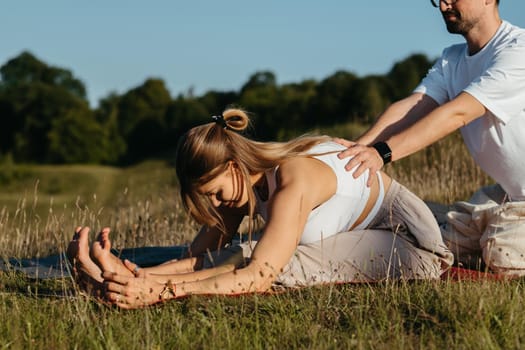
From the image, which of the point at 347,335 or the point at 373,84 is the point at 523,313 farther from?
the point at 373,84

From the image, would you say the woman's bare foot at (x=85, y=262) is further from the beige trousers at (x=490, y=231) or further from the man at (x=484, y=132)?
the beige trousers at (x=490, y=231)

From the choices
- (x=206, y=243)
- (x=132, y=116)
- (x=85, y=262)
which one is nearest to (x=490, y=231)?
(x=206, y=243)

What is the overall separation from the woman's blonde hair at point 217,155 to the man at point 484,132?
44cm

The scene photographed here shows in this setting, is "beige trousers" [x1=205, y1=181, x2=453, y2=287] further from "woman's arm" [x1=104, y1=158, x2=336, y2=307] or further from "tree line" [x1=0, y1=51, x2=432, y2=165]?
"tree line" [x1=0, y1=51, x2=432, y2=165]

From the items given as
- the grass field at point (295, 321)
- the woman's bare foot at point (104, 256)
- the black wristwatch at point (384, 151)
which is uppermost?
the black wristwatch at point (384, 151)

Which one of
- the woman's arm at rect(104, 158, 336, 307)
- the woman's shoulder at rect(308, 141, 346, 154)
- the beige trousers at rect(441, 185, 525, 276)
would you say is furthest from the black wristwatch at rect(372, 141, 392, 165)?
the woman's arm at rect(104, 158, 336, 307)

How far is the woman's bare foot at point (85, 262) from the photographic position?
147 inches

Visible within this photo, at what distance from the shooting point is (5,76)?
208ft

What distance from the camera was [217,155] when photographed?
3857 millimetres

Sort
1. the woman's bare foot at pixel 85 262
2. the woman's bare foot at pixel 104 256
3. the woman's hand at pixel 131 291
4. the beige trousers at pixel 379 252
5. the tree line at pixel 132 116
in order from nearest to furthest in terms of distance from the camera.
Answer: the woman's hand at pixel 131 291 → the woman's bare foot at pixel 104 256 → the woman's bare foot at pixel 85 262 → the beige trousers at pixel 379 252 → the tree line at pixel 132 116

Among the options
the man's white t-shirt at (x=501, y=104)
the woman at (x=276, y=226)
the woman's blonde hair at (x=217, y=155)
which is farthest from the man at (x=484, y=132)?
the woman's blonde hair at (x=217, y=155)

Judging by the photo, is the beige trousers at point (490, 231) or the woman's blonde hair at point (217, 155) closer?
the woman's blonde hair at point (217, 155)

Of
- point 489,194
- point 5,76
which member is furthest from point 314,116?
point 489,194

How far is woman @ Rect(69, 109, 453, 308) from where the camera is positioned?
362 cm
